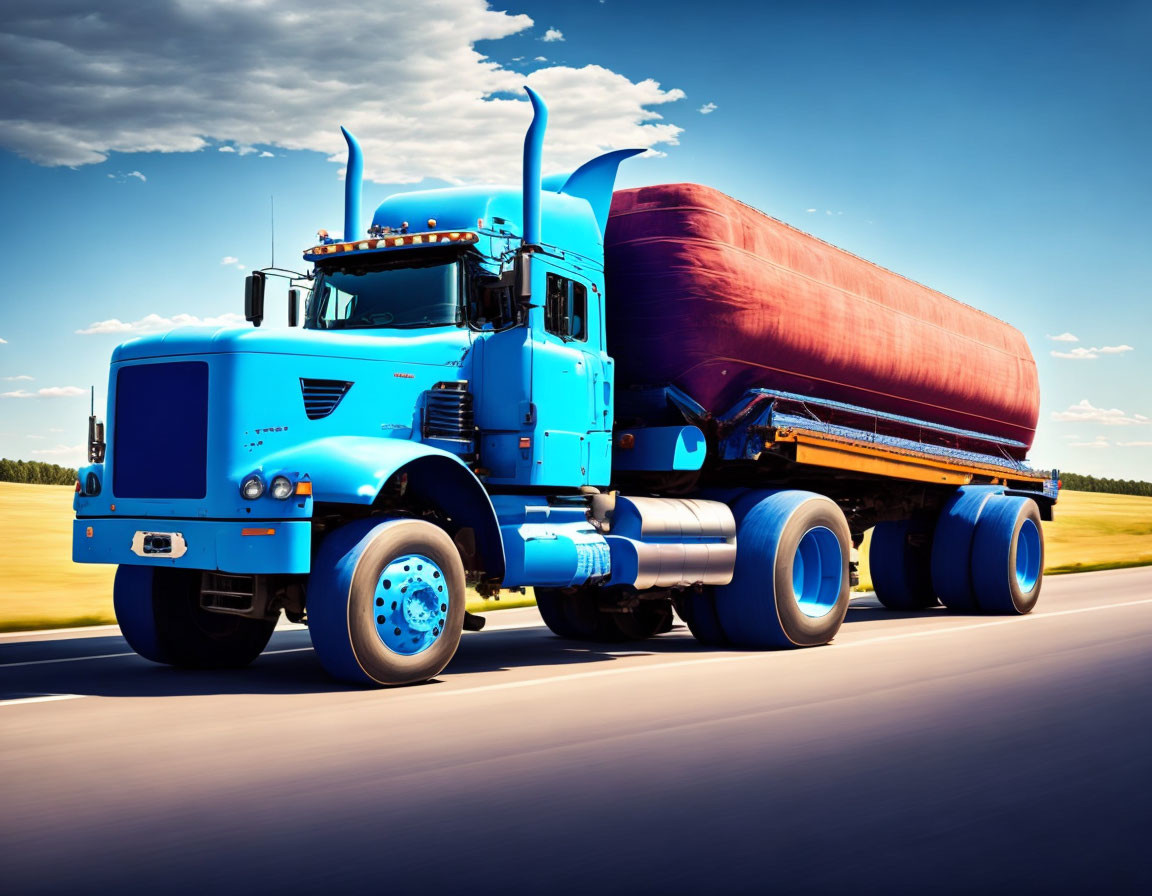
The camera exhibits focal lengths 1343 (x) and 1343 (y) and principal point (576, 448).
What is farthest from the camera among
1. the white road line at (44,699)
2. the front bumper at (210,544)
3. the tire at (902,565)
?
the tire at (902,565)

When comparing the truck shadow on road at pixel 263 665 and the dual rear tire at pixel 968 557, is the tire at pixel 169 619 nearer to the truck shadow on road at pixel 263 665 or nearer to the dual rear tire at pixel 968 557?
the truck shadow on road at pixel 263 665

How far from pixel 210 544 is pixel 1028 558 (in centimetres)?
1258

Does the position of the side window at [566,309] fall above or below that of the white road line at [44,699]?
above

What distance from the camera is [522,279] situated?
10.6m

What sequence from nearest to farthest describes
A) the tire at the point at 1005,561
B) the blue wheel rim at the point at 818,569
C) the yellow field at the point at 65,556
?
the blue wheel rim at the point at 818,569
the yellow field at the point at 65,556
the tire at the point at 1005,561

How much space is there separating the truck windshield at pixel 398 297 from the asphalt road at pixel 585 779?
2.86m

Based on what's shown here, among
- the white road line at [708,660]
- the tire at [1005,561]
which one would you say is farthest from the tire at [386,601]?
the tire at [1005,561]

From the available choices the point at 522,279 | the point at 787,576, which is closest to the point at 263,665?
the point at 522,279

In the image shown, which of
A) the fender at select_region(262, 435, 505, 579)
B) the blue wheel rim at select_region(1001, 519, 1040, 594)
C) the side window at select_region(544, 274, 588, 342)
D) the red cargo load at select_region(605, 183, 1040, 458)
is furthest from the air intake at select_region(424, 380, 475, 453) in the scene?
the blue wheel rim at select_region(1001, 519, 1040, 594)

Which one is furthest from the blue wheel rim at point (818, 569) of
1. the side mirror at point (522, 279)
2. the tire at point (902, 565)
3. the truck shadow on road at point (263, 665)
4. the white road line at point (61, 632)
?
the white road line at point (61, 632)

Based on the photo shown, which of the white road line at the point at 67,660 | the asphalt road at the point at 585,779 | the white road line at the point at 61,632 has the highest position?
the asphalt road at the point at 585,779

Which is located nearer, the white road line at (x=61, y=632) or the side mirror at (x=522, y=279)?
the side mirror at (x=522, y=279)

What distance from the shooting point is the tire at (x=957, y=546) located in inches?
700

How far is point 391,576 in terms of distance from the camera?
9359 mm
